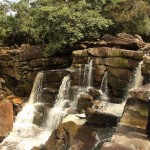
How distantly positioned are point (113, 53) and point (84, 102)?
3.58 metres

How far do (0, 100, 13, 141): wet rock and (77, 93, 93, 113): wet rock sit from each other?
4.68 meters

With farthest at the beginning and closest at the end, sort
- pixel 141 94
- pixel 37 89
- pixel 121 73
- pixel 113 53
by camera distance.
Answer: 1. pixel 37 89
2. pixel 113 53
3. pixel 121 73
4. pixel 141 94

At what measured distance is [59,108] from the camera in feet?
64.0

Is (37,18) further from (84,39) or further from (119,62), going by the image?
(119,62)

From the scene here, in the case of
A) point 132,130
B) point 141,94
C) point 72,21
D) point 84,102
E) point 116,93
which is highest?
point 72,21

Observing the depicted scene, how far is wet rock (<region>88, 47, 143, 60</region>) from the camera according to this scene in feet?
57.1

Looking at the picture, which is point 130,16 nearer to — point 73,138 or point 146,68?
point 146,68

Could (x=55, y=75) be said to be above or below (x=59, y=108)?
above

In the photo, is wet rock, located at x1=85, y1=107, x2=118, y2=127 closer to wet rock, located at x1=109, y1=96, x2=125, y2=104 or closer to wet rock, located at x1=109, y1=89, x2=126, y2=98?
wet rock, located at x1=109, y1=96, x2=125, y2=104

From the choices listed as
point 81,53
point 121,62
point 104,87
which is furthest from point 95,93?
point 81,53

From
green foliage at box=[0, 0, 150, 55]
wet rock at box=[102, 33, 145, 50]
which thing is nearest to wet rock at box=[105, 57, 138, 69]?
wet rock at box=[102, 33, 145, 50]

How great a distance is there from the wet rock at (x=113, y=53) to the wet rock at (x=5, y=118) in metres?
6.61

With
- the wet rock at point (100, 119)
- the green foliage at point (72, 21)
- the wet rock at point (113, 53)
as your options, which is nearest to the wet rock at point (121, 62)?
the wet rock at point (113, 53)

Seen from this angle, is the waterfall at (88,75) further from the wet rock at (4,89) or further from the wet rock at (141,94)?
the wet rock at (141,94)
